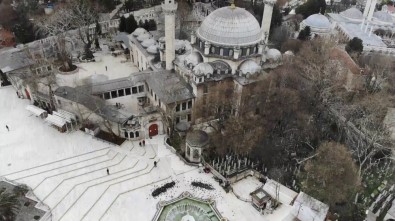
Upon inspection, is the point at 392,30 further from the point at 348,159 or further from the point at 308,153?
the point at 348,159

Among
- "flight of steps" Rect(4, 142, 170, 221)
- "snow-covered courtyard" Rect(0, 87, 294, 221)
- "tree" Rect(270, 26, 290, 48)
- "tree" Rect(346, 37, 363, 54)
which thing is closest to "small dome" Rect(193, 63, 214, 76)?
"snow-covered courtyard" Rect(0, 87, 294, 221)

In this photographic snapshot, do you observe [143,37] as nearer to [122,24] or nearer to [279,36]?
[122,24]

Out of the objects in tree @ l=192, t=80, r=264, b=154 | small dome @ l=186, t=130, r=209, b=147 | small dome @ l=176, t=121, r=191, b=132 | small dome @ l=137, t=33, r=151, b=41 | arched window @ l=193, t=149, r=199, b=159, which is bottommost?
arched window @ l=193, t=149, r=199, b=159

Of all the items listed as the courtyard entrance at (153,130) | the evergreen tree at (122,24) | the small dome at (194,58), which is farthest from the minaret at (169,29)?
the evergreen tree at (122,24)

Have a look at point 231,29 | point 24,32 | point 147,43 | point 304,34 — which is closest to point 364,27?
point 304,34

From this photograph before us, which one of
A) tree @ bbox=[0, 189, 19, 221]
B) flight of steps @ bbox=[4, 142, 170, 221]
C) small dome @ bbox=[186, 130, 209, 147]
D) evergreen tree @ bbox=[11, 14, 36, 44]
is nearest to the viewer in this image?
tree @ bbox=[0, 189, 19, 221]

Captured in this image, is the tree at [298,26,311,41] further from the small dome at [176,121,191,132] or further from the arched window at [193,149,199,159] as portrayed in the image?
the arched window at [193,149,199,159]
